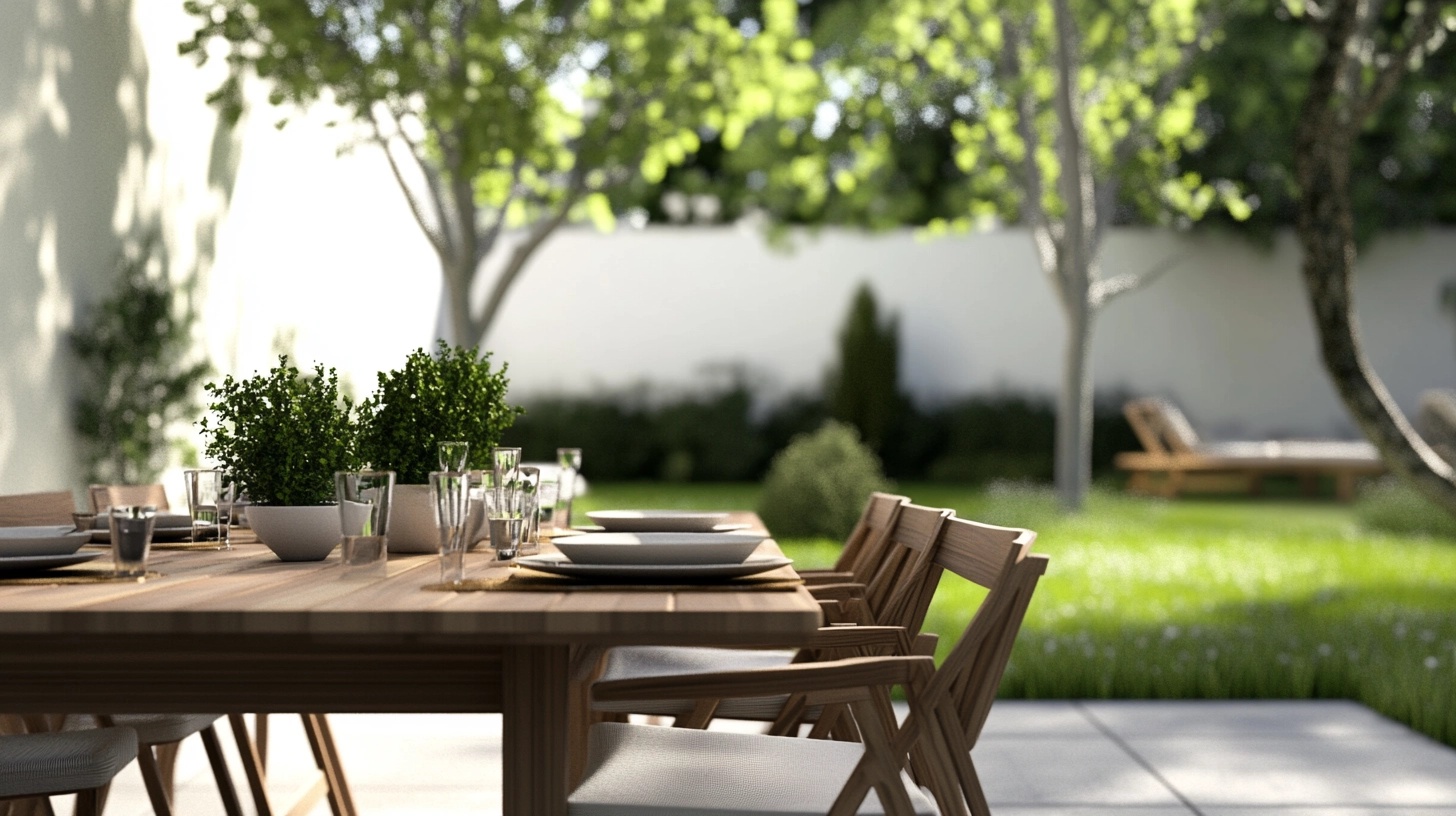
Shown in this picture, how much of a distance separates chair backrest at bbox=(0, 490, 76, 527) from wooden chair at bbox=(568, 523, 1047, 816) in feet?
4.36

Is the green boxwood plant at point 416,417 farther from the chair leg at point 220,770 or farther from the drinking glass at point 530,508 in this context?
the chair leg at point 220,770

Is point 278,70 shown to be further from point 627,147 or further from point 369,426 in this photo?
point 369,426

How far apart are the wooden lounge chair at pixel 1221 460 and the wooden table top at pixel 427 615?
13469mm

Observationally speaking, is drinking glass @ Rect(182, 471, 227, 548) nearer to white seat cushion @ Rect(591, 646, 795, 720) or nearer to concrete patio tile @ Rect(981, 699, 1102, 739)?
white seat cushion @ Rect(591, 646, 795, 720)

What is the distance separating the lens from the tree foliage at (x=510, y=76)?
6.63 m

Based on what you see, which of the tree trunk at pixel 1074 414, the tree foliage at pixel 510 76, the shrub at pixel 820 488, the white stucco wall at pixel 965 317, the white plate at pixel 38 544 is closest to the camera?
the white plate at pixel 38 544

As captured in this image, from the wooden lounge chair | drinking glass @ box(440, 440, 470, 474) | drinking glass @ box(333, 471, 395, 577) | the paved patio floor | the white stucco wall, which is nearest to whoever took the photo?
drinking glass @ box(333, 471, 395, 577)

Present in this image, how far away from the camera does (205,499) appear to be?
8.86 ft

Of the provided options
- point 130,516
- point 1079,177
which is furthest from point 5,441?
point 1079,177

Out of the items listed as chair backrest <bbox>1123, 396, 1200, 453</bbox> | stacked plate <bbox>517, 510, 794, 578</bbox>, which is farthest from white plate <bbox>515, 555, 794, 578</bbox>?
chair backrest <bbox>1123, 396, 1200, 453</bbox>

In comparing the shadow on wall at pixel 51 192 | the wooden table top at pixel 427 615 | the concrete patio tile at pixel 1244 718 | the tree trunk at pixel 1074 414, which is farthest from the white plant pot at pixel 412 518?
the tree trunk at pixel 1074 414

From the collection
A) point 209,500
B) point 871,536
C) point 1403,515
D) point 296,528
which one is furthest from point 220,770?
point 1403,515

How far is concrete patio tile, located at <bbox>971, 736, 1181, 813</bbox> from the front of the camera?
12.1 ft

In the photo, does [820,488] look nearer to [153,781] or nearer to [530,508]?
[153,781]
